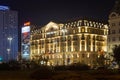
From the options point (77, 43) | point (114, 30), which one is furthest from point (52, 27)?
point (114, 30)

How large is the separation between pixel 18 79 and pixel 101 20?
143 m

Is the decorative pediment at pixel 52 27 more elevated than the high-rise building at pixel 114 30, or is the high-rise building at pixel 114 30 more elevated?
the decorative pediment at pixel 52 27

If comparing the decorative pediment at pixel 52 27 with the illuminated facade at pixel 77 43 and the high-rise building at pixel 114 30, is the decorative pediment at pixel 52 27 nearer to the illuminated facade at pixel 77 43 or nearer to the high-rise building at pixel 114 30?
the illuminated facade at pixel 77 43

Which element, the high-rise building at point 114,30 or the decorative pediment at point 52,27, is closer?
the high-rise building at point 114,30

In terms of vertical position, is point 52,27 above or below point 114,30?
above

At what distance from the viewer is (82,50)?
523 feet

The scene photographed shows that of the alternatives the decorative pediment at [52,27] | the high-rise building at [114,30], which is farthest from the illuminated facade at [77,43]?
→ the high-rise building at [114,30]

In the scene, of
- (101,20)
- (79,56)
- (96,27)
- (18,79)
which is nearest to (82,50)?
(79,56)

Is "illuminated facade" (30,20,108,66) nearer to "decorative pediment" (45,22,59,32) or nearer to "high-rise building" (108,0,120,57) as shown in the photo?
"decorative pediment" (45,22,59,32)

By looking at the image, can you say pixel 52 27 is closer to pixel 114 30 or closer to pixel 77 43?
pixel 77 43

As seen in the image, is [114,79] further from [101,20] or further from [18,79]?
[101,20]

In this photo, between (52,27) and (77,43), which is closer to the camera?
(77,43)

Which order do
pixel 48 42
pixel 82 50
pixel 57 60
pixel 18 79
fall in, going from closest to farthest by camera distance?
pixel 18 79
pixel 82 50
pixel 57 60
pixel 48 42

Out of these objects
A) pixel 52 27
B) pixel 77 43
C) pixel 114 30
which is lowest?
pixel 77 43
